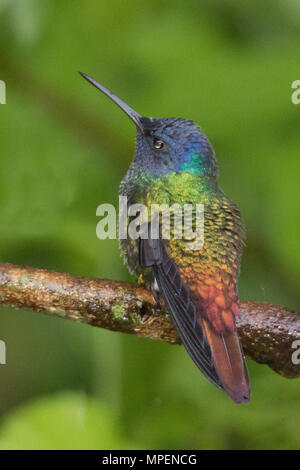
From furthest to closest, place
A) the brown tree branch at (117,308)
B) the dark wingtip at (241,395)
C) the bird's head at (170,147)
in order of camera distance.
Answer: the bird's head at (170,147)
the brown tree branch at (117,308)
the dark wingtip at (241,395)

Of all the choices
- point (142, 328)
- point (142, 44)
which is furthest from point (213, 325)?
point (142, 44)

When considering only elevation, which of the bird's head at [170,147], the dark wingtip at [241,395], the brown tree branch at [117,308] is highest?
the bird's head at [170,147]

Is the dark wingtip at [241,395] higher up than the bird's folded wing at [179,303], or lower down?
lower down

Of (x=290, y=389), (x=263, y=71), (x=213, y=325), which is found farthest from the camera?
(x=263, y=71)

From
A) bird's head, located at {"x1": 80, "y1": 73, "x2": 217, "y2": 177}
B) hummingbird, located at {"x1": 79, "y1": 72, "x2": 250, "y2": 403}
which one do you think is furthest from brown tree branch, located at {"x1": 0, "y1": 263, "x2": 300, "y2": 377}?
bird's head, located at {"x1": 80, "y1": 73, "x2": 217, "y2": 177}

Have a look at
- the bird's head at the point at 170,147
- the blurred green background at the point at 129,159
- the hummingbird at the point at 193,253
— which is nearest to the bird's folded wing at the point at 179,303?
the hummingbird at the point at 193,253

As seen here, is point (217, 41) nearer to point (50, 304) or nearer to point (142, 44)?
point (142, 44)

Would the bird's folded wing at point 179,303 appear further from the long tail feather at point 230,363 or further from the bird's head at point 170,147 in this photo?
the bird's head at point 170,147

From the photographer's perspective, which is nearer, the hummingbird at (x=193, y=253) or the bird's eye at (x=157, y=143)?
the hummingbird at (x=193, y=253)
